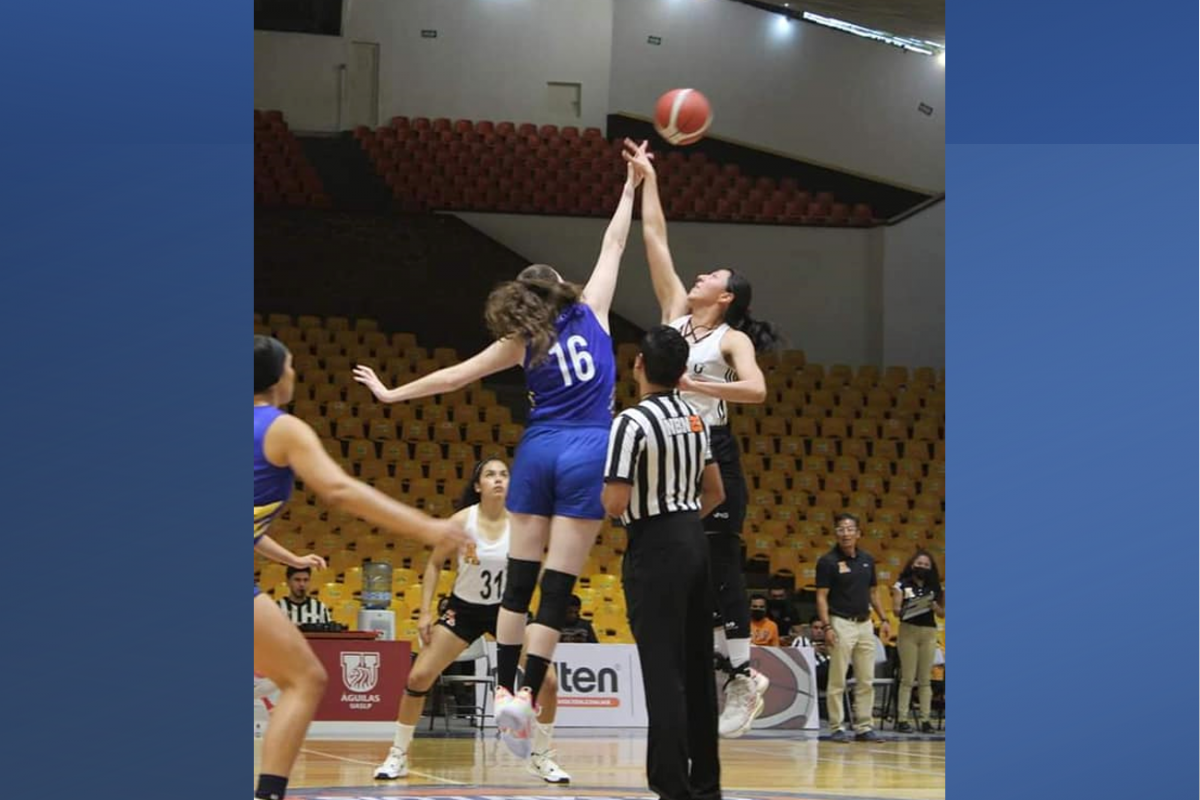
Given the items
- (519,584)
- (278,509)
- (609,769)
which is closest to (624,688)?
(609,769)

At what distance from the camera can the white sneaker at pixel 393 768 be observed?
9.17 metres

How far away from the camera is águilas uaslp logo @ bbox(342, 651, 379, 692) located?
13438 millimetres

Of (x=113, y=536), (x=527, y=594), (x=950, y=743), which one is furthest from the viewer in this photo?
(x=527, y=594)

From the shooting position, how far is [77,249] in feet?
16.8

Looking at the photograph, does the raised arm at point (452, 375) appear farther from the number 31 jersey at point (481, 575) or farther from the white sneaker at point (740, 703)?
the number 31 jersey at point (481, 575)

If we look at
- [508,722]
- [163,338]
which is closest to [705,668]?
[508,722]

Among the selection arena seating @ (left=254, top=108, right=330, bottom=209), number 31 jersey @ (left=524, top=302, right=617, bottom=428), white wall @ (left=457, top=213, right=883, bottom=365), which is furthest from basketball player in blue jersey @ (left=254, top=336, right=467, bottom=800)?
arena seating @ (left=254, top=108, right=330, bottom=209)

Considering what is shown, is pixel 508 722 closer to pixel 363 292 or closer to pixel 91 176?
pixel 91 176

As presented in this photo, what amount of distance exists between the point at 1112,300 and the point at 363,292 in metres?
19.4

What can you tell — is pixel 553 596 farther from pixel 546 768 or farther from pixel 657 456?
pixel 546 768

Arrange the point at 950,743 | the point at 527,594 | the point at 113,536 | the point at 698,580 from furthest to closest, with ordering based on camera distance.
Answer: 1. the point at 527,594
2. the point at 698,580
3. the point at 950,743
4. the point at 113,536

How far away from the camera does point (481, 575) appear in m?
9.26

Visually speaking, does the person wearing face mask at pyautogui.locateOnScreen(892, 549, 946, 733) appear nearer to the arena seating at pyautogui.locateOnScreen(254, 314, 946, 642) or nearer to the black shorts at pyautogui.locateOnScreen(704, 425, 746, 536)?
the arena seating at pyautogui.locateOnScreen(254, 314, 946, 642)

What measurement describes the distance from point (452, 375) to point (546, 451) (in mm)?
497
